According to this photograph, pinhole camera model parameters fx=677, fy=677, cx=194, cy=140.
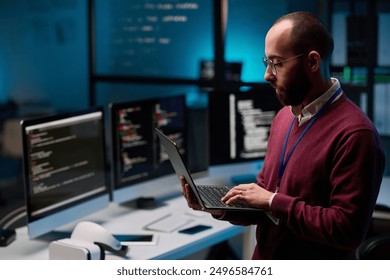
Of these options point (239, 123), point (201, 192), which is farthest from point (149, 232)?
point (239, 123)

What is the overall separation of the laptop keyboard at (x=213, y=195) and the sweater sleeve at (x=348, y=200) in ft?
0.62

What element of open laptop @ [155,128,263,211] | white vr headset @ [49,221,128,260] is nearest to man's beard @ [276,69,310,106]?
open laptop @ [155,128,263,211]

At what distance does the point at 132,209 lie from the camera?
2.58 m

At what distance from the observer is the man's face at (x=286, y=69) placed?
1.55m

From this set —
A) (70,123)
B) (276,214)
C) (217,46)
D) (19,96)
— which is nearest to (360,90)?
(217,46)

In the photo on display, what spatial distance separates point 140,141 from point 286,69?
3.59 feet

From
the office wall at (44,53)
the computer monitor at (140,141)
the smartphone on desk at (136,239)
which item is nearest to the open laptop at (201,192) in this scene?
the smartphone on desk at (136,239)

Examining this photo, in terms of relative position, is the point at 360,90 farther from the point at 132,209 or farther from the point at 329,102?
the point at 329,102

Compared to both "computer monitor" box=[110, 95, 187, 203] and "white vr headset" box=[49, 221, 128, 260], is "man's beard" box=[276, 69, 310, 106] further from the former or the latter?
"computer monitor" box=[110, 95, 187, 203]

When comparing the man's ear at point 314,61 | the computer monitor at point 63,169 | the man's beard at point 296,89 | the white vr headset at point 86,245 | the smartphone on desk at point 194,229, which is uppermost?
the man's ear at point 314,61

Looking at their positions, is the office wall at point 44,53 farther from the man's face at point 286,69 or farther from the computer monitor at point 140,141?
the man's face at point 286,69

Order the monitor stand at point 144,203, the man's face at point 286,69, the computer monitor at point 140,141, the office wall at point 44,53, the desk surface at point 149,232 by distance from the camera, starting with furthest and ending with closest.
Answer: the office wall at point 44,53, the monitor stand at point 144,203, the computer monitor at point 140,141, the desk surface at point 149,232, the man's face at point 286,69

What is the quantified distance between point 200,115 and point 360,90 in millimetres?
785

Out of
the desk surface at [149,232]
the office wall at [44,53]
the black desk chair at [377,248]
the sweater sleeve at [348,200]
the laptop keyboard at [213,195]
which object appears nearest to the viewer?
the sweater sleeve at [348,200]
